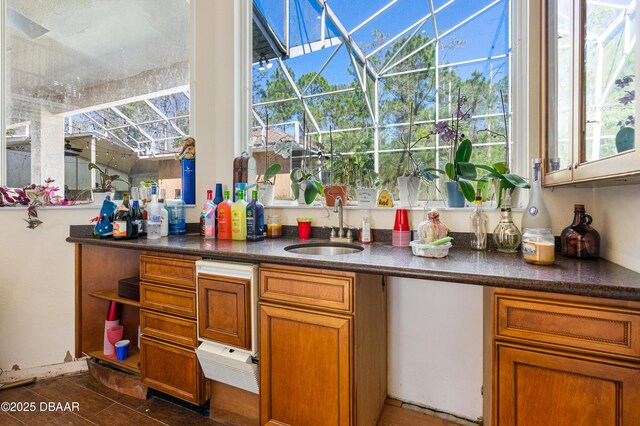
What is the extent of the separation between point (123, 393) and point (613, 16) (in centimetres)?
265

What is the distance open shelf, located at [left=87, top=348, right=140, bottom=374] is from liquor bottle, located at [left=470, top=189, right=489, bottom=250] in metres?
1.95

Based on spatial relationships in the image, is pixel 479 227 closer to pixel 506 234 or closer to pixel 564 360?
pixel 506 234

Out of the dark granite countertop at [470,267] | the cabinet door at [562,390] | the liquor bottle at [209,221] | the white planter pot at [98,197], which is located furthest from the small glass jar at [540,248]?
the white planter pot at [98,197]

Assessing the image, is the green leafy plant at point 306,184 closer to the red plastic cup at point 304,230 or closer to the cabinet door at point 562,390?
the red plastic cup at point 304,230

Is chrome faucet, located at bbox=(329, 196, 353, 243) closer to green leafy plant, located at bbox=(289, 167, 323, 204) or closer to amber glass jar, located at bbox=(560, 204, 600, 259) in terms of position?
green leafy plant, located at bbox=(289, 167, 323, 204)

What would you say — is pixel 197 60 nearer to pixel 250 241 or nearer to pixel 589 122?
pixel 250 241

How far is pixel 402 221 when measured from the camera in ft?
5.26

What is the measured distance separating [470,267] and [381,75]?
1.35 m

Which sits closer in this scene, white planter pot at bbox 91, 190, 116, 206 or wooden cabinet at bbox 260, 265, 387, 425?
wooden cabinet at bbox 260, 265, 387, 425

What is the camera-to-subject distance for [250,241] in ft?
5.88

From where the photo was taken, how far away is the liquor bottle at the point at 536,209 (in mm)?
1308

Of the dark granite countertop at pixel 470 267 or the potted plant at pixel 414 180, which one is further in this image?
the potted plant at pixel 414 180

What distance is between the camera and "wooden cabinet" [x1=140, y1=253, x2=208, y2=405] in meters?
1.52

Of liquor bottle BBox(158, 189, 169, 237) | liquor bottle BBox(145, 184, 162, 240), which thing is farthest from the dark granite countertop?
liquor bottle BBox(158, 189, 169, 237)
